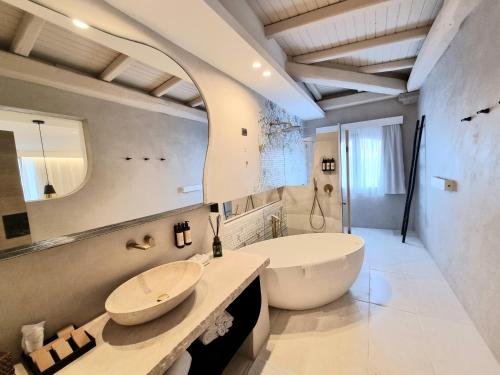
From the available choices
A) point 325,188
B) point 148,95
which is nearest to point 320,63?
point 325,188

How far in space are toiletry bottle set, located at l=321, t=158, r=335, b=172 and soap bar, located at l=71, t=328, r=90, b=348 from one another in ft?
11.0

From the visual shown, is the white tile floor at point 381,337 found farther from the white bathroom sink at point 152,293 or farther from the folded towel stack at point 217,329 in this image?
the white bathroom sink at point 152,293

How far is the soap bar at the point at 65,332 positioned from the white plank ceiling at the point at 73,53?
1.24 meters

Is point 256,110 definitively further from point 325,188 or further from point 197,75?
point 325,188

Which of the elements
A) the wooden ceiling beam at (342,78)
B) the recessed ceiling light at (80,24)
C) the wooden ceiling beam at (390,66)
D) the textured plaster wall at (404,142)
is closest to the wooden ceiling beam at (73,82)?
the recessed ceiling light at (80,24)

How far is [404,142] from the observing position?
416cm

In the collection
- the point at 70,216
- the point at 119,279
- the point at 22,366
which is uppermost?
the point at 70,216

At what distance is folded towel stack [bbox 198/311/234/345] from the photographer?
1.46m

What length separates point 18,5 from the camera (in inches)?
Result: 38.4

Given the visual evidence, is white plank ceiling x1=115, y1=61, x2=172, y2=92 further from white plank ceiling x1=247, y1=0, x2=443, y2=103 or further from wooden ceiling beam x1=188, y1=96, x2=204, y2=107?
white plank ceiling x1=247, y1=0, x2=443, y2=103

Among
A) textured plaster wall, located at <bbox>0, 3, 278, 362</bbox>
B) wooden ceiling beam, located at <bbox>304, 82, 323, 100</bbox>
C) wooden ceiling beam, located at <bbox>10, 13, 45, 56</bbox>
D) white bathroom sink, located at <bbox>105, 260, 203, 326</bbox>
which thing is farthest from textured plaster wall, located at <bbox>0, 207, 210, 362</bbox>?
wooden ceiling beam, located at <bbox>304, 82, 323, 100</bbox>

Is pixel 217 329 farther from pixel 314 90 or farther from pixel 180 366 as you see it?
pixel 314 90

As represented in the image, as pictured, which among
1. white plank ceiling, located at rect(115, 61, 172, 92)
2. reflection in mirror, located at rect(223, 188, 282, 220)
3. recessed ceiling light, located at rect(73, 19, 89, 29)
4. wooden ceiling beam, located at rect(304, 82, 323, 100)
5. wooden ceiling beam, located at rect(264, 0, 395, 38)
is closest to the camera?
recessed ceiling light, located at rect(73, 19, 89, 29)

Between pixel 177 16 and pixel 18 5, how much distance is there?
77 centimetres
